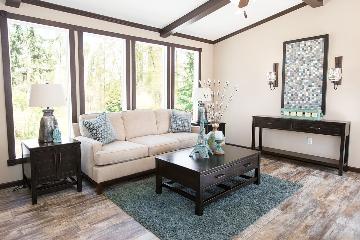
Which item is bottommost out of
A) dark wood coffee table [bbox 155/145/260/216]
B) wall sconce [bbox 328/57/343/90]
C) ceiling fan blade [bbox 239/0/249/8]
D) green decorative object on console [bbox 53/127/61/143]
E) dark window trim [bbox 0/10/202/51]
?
dark wood coffee table [bbox 155/145/260/216]

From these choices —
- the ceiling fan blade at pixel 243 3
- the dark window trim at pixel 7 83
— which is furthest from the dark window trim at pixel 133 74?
the ceiling fan blade at pixel 243 3

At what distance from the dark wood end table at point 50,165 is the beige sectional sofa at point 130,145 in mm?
169

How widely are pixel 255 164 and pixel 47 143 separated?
253cm

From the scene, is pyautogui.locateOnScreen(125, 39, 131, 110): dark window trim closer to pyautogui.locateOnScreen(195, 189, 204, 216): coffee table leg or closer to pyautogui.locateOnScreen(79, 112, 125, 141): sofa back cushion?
pyautogui.locateOnScreen(79, 112, 125, 141): sofa back cushion

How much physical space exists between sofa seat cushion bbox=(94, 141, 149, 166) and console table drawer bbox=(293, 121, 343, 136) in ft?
8.24

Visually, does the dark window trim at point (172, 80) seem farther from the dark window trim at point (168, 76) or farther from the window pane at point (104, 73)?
the window pane at point (104, 73)

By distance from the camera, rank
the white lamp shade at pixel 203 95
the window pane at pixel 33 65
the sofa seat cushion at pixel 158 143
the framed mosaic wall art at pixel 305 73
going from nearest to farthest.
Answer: the window pane at pixel 33 65
the sofa seat cushion at pixel 158 143
the framed mosaic wall art at pixel 305 73
the white lamp shade at pixel 203 95

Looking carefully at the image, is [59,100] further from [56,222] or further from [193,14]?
[193,14]

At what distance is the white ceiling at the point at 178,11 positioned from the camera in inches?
143

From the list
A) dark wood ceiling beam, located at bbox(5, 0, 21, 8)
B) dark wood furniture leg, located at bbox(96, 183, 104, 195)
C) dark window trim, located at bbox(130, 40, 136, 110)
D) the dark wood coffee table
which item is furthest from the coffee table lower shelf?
dark wood ceiling beam, located at bbox(5, 0, 21, 8)

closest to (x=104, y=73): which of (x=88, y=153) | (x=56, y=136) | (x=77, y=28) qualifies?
(x=77, y=28)

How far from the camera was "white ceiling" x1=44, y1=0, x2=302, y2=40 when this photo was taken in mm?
3633

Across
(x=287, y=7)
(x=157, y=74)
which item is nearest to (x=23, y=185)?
(x=157, y=74)

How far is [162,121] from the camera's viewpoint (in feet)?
14.7
